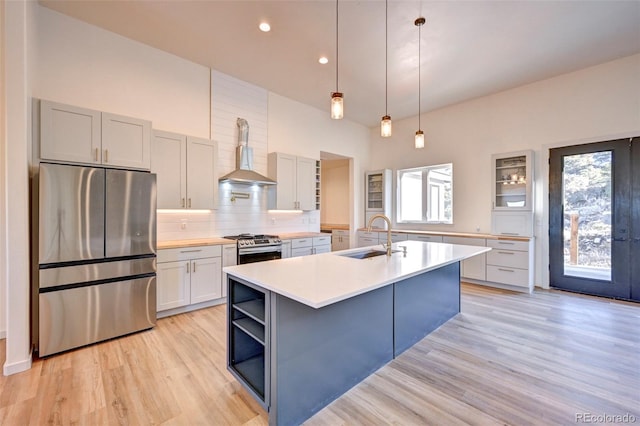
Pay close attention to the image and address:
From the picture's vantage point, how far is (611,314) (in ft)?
10.9

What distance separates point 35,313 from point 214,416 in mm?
2114

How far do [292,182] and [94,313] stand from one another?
3174mm

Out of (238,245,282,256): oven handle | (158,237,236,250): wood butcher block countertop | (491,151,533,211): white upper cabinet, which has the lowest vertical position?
(238,245,282,256): oven handle

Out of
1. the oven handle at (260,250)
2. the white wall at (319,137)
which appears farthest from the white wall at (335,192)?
the oven handle at (260,250)

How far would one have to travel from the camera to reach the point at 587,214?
4051mm

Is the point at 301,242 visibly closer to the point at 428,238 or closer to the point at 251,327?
the point at 428,238

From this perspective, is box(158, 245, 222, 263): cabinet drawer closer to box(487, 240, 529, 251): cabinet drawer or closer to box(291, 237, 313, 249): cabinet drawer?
box(291, 237, 313, 249): cabinet drawer

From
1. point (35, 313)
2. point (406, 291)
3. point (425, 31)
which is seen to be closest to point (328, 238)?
point (406, 291)

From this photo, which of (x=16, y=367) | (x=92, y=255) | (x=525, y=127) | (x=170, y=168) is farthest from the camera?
(x=525, y=127)

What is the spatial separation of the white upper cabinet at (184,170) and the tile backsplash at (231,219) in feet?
0.95

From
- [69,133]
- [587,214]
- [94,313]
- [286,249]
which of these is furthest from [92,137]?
[587,214]

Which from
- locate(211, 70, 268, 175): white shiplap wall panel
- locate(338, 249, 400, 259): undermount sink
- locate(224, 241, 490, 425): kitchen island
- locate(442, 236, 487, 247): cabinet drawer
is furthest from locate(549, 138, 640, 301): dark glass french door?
locate(211, 70, 268, 175): white shiplap wall panel

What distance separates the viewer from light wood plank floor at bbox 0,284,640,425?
172 cm

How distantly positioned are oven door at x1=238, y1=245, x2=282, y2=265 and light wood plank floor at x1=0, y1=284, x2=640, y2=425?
0.99 meters
